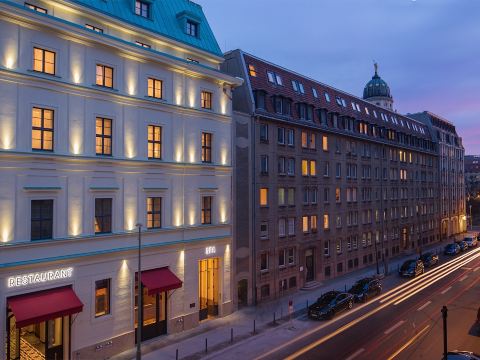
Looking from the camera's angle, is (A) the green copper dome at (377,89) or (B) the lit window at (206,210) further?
(A) the green copper dome at (377,89)

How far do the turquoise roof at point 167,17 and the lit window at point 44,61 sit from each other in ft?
11.7

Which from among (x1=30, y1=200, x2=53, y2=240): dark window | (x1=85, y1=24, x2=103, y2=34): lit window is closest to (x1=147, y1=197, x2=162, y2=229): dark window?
(x1=30, y1=200, x2=53, y2=240): dark window

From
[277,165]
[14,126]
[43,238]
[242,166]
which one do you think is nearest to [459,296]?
[277,165]

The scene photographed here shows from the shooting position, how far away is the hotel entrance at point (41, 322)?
63.0 ft

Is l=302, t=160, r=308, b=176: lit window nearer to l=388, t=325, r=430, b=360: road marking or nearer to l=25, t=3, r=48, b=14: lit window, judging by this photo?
l=388, t=325, r=430, b=360: road marking

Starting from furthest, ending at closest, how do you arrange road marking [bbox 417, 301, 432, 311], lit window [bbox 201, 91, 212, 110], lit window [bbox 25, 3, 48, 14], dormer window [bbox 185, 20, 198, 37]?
road marking [bbox 417, 301, 432, 311], dormer window [bbox 185, 20, 198, 37], lit window [bbox 201, 91, 212, 110], lit window [bbox 25, 3, 48, 14]

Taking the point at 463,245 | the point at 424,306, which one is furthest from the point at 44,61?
the point at 463,245

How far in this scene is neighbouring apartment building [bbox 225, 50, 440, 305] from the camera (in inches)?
1369

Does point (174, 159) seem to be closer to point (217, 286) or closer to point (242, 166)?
point (242, 166)

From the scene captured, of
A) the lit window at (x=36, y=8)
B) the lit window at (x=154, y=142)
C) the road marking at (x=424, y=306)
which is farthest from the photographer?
the road marking at (x=424, y=306)

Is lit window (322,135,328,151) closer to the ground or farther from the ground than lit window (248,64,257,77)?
closer to the ground

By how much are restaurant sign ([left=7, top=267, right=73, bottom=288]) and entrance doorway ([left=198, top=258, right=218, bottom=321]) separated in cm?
1047

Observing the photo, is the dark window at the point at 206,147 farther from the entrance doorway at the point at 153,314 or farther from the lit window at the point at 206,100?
the entrance doorway at the point at 153,314

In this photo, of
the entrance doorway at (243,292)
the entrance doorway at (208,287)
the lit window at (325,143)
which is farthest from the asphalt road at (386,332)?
the lit window at (325,143)
